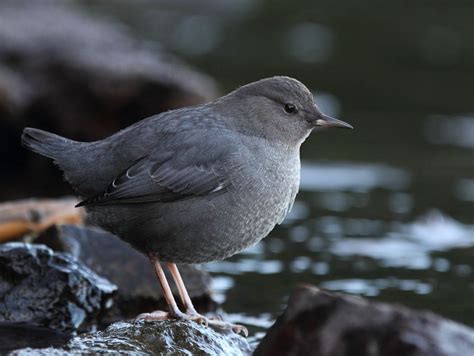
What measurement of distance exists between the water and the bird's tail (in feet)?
5.38

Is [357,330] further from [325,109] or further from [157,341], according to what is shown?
[325,109]

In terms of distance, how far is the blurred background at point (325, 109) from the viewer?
766 cm

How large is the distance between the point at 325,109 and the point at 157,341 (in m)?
7.52

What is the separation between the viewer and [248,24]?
16969mm

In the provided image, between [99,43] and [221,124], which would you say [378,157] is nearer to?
[99,43]

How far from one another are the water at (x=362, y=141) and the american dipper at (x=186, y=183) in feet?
3.59

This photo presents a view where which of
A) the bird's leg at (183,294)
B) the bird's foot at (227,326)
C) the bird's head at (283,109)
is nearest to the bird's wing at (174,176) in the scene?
the bird's head at (283,109)

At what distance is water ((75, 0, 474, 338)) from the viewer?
7.47 meters

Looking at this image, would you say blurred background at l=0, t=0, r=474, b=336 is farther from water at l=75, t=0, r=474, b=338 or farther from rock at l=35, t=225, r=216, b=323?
rock at l=35, t=225, r=216, b=323

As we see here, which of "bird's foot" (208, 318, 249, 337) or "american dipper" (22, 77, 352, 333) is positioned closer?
"american dipper" (22, 77, 352, 333)

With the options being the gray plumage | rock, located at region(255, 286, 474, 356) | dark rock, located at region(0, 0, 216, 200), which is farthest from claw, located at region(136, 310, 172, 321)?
dark rock, located at region(0, 0, 216, 200)

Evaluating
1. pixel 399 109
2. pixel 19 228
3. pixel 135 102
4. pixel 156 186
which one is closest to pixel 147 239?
pixel 156 186

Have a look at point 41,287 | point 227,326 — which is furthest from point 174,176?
point 41,287

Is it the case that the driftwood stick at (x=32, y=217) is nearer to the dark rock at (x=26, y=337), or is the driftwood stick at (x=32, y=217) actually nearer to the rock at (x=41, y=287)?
the rock at (x=41, y=287)
